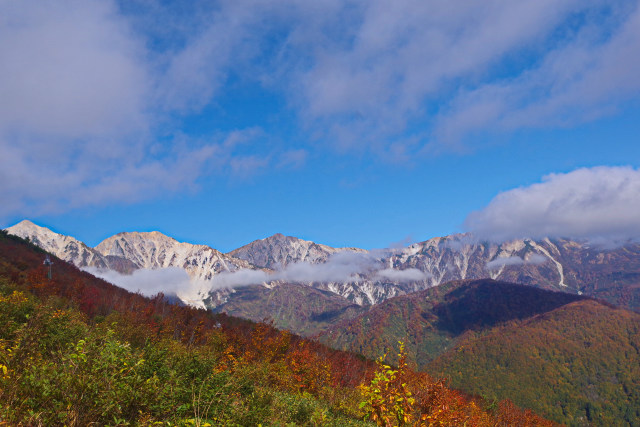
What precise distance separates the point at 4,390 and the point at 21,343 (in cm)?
511

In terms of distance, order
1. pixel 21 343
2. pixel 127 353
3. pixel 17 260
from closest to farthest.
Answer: pixel 127 353 → pixel 21 343 → pixel 17 260

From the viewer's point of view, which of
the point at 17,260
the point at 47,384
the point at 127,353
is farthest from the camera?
the point at 17,260

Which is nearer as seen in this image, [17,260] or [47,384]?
[47,384]

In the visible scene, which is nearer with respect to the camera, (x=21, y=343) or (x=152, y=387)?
(x=152, y=387)

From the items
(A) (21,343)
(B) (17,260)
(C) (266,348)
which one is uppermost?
(B) (17,260)

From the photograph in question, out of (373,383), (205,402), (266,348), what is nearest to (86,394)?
(205,402)

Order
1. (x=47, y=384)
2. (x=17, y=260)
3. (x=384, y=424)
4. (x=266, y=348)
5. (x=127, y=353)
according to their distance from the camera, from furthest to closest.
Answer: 1. (x=17, y=260)
2. (x=266, y=348)
3. (x=127, y=353)
4. (x=384, y=424)
5. (x=47, y=384)

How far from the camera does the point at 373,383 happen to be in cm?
962

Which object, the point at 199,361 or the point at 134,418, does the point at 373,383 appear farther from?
the point at 199,361

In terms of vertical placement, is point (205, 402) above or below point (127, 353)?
below

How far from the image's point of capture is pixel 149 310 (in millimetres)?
121875

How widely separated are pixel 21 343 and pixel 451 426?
1427 centimetres

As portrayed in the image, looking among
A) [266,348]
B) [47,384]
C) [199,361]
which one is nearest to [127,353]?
[47,384]

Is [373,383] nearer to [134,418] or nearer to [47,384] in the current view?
[134,418]
